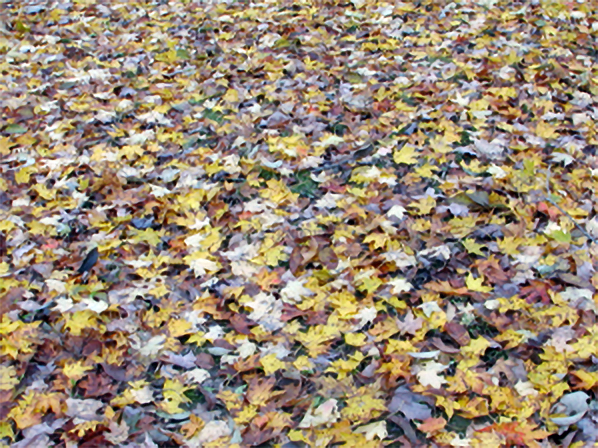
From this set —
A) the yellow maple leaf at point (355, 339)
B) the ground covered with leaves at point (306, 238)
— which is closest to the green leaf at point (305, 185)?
the ground covered with leaves at point (306, 238)

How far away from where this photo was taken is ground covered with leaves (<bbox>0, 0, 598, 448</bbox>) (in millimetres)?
2270

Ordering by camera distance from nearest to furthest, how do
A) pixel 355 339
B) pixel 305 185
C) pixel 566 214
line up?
pixel 355 339, pixel 566 214, pixel 305 185

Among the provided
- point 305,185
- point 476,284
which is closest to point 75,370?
point 305,185

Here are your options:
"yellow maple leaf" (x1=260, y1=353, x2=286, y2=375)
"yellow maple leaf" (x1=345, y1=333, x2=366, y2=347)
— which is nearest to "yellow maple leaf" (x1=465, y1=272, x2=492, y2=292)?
"yellow maple leaf" (x1=345, y1=333, x2=366, y2=347)

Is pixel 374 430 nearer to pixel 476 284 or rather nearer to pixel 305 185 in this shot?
pixel 476 284

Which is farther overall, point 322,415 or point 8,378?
point 8,378

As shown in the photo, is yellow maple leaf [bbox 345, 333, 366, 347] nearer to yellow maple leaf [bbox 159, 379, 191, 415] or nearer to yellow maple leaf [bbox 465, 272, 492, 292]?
yellow maple leaf [bbox 465, 272, 492, 292]

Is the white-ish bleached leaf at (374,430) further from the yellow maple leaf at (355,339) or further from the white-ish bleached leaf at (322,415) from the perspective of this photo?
the yellow maple leaf at (355,339)

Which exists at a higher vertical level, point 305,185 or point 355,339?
point 305,185

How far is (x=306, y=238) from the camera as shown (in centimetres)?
300

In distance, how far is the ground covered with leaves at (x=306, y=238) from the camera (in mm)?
2270

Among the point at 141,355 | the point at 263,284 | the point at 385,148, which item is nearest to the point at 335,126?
the point at 385,148

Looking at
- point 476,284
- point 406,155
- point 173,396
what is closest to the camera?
point 173,396

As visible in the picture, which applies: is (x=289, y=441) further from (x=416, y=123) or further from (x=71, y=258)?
(x=416, y=123)
